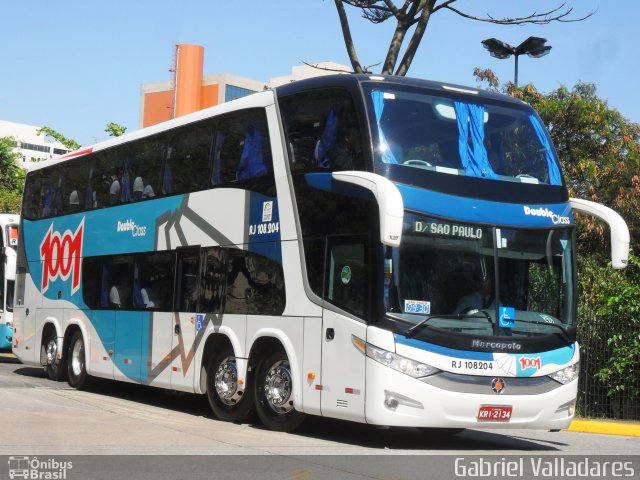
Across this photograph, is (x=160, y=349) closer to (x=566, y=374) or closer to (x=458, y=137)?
(x=458, y=137)

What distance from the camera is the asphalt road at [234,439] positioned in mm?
10047

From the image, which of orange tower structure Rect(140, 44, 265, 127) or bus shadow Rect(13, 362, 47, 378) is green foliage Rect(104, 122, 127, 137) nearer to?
bus shadow Rect(13, 362, 47, 378)

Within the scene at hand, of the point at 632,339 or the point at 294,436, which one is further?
the point at 632,339

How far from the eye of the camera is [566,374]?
39.9ft

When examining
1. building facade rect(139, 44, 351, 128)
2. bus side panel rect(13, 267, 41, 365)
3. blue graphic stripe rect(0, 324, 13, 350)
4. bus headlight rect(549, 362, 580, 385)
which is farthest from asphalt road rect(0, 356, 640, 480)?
building facade rect(139, 44, 351, 128)

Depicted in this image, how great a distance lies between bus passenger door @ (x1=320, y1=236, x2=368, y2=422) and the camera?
11484 mm

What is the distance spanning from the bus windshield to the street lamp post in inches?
421

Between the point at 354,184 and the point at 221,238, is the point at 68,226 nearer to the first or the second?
the point at 221,238

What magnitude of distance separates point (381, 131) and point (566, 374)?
11.6 feet

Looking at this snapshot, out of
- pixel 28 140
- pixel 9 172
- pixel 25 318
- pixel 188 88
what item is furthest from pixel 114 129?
pixel 28 140

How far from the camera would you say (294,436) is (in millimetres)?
12391

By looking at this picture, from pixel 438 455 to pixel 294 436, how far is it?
6.57 feet

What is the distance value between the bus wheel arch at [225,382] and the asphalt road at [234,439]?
0.29 m

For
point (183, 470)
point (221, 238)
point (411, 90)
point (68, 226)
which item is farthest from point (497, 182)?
point (68, 226)
